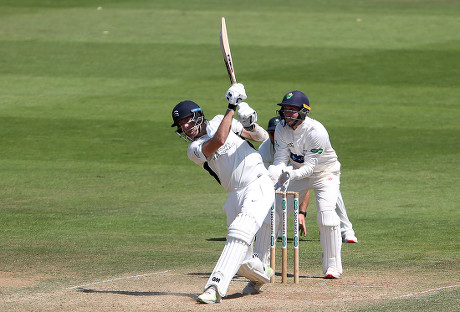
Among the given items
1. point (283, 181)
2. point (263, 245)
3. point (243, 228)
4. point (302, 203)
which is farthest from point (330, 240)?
point (243, 228)

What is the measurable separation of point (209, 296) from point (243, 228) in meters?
0.66

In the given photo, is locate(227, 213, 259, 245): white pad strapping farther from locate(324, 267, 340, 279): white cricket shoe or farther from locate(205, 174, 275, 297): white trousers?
locate(324, 267, 340, 279): white cricket shoe

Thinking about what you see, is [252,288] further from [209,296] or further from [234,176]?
[234,176]

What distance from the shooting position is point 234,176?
26.3 ft

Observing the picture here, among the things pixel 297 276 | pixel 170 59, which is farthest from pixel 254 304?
pixel 170 59

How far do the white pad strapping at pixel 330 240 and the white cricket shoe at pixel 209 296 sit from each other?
67.5 inches

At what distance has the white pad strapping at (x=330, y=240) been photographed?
891 cm

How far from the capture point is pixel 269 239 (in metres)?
8.88

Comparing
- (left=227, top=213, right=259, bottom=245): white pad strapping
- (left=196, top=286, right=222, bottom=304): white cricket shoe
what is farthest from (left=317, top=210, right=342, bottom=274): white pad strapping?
(left=196, top=286, right=222, bottom=304): white cricket shoe

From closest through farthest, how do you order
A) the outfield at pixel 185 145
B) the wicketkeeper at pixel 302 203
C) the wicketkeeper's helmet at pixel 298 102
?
the outfield at pixel 185 145
the wicketkeeper's helmet at pixel 298 102
the wicketkeeper at pixel 302 203

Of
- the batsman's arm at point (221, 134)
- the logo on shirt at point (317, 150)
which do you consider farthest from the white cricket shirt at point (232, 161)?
the logo on shirt at point (317, 150)

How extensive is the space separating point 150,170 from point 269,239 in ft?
23.6

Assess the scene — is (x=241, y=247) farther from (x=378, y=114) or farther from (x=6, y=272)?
(x=378, y=114)

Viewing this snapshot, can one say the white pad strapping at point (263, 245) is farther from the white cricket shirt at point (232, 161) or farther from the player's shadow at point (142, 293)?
the white cricket shirt at point (232, 161)
